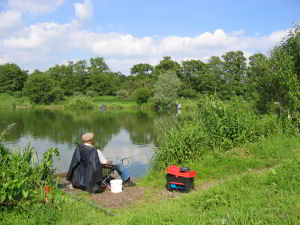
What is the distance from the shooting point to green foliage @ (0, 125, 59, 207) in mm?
4035

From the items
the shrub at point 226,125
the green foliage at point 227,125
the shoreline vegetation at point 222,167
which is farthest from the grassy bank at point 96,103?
the shrub at point 226,125

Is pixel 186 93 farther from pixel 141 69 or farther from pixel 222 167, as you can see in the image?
pixel 222 167

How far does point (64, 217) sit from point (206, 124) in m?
6.09

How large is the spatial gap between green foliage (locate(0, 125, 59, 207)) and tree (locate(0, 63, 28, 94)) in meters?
69.8

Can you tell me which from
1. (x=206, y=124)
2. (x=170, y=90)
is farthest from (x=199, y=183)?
(x=170, y=90)

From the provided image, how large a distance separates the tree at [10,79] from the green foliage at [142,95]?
2968cm

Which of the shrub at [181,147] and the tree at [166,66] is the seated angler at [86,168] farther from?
the tree at [166,66]

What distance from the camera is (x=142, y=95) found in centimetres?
5619

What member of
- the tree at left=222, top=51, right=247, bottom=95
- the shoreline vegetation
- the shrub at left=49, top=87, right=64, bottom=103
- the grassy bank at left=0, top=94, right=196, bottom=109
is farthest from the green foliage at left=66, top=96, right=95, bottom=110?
the shoreline vegetation

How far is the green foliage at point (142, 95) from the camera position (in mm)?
56188

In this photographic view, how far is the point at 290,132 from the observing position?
32.5 feet

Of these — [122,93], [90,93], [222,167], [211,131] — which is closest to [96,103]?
[122,93]

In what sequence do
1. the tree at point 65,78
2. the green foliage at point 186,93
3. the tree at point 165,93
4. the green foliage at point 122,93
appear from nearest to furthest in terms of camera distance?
the tree at point 165,93 → the green foliage at point 186,93 → the green foliage at point 122,93 → the tree at point 65,78

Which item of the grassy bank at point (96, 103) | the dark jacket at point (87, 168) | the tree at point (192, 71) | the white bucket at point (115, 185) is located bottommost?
the grassy bank at point (96, 103)
